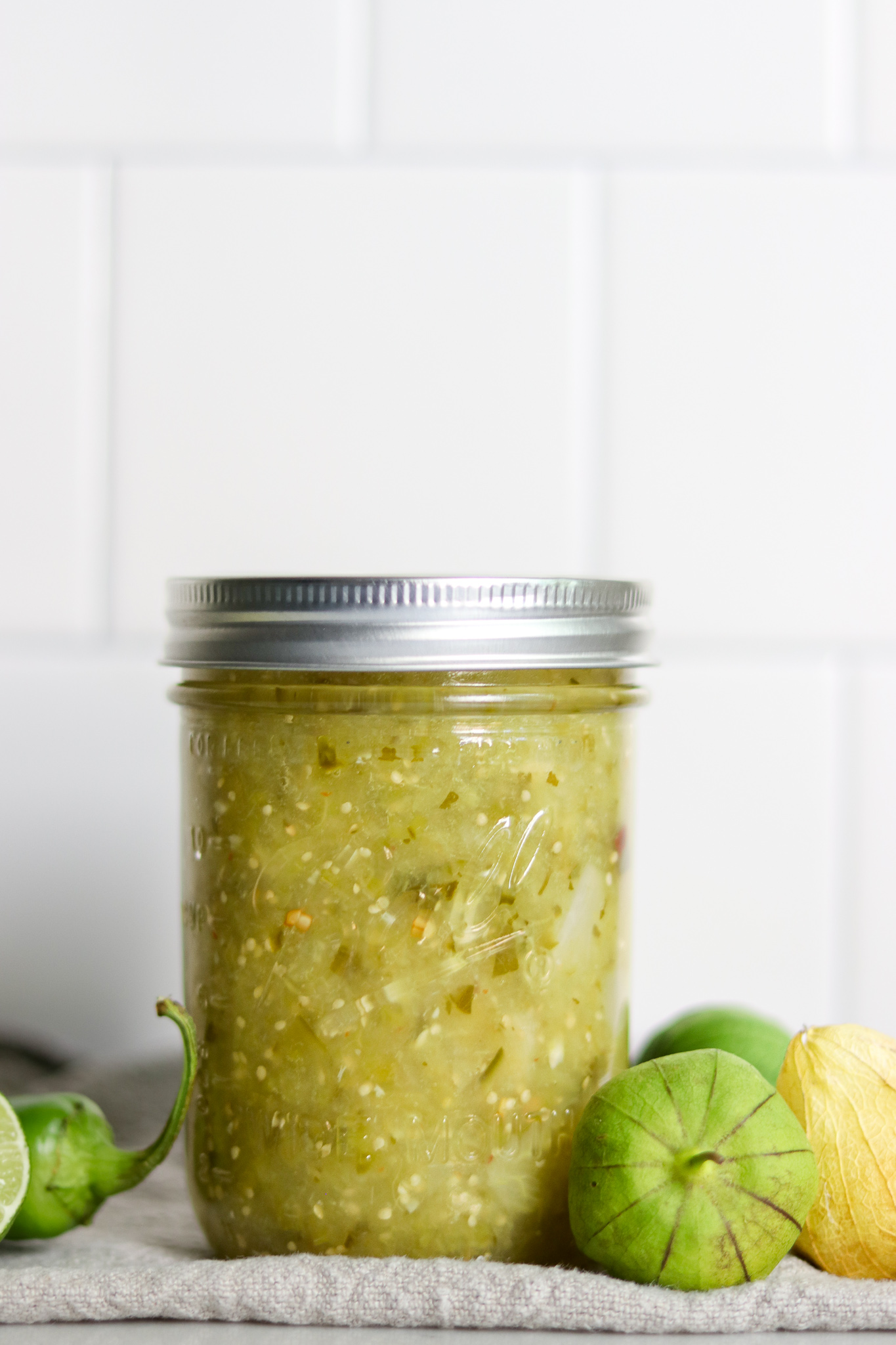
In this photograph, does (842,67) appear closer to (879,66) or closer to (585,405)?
(879,66)

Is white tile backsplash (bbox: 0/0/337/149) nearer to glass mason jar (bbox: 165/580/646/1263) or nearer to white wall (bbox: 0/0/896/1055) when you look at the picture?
white wall (bbox: 0/0/896/1055)

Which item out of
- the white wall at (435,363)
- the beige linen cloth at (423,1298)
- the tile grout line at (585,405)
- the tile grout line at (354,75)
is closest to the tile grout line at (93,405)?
the white wall at (435,363)

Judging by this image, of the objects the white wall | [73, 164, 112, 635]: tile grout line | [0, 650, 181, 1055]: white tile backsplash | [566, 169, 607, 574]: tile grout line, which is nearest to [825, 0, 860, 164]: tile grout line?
the white wall

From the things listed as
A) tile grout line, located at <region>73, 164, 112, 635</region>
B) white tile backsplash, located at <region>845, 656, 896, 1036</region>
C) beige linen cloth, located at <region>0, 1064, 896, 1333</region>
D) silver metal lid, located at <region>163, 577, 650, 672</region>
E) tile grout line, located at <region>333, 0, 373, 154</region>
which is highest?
tile grout line, located at <region>333, 0, 373, 154</region>

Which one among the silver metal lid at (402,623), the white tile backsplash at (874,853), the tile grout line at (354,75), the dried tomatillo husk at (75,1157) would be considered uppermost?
the tile grout line at (354,75)

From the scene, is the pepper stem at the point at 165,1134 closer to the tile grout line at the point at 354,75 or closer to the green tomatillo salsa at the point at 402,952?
the green tomatillo salsa at the point at 402,952

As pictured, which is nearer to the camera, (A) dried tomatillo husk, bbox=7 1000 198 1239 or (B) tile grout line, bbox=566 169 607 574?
(A) dried tomatillo husk, bbox=7 1000 198 1239
